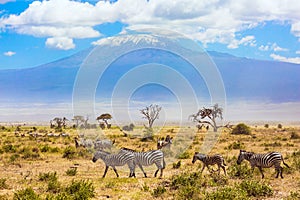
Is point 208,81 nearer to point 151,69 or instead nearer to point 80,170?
point 151,69

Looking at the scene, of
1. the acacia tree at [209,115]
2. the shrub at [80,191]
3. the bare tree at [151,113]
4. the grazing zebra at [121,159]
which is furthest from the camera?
the acacia tree at [209,115]

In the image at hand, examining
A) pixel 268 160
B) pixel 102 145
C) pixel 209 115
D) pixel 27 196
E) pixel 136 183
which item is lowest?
pixel 136 183

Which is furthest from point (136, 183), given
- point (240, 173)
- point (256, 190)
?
point (256, 190)

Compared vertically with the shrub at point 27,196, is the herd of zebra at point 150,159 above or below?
above

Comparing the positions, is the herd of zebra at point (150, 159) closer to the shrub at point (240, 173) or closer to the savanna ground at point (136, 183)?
the shrub at point (240, 173)

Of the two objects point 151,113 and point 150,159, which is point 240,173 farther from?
point 151,113

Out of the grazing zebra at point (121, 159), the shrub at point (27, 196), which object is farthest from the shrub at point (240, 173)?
the shrub at point (27, 196)

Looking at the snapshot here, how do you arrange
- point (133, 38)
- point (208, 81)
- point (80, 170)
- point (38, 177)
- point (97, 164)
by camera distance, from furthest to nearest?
point (133, 38), point (208, 81), point (97, 164), point (80, 170), point (38, 177)

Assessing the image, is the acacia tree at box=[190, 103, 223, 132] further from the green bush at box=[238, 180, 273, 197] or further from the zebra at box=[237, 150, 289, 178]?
the green bush at box=[238, 180, 273, 197]

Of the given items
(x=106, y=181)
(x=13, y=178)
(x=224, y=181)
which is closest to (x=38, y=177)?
(x=13, y=178)

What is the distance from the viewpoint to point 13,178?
1775cm

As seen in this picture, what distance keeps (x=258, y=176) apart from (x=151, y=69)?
22473 millimetres

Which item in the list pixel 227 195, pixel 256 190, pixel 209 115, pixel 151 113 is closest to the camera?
pixel 227 195

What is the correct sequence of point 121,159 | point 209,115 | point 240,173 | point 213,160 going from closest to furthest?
point 121,159 < point 240,173 < point 213,160 < point 209,115
